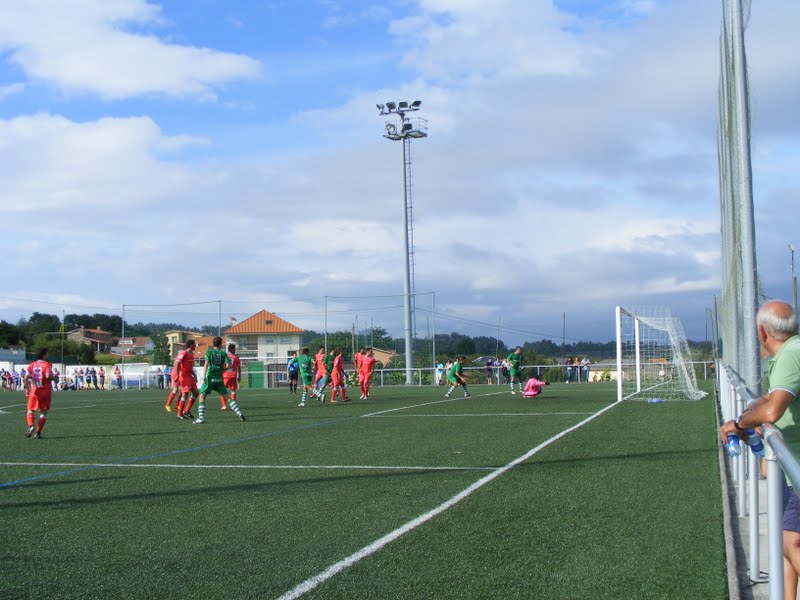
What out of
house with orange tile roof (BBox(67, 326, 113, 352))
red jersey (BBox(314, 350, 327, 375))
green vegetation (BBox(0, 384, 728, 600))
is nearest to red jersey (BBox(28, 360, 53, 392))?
green vegetation (BBox(0, 384, 728, 600))

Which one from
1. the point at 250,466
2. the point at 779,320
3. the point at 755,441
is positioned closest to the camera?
the point at 779,320

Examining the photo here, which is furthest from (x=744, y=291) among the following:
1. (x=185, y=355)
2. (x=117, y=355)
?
(x=117, y=355)

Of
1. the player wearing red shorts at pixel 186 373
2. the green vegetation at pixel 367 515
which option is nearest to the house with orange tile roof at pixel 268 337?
the player wearing red shorts at pixel 186 373

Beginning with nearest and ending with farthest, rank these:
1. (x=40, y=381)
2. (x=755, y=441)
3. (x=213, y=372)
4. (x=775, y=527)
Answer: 1. (x=775, y=527)
2. (x=755, y=441)
3. (x=40, y=381)
4. (x=213, y=372)

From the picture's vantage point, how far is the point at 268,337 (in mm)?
73125

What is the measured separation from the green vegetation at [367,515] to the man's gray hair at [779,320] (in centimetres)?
171

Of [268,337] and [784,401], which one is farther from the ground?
[268,337]

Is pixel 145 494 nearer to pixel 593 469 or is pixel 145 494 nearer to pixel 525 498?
pixel 525 498

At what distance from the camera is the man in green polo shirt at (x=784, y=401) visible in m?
4.01

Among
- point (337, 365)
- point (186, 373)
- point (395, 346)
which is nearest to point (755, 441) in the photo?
point (186, 373)

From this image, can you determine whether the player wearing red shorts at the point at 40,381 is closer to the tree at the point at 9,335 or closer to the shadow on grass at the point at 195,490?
the shadow on grass at the point at 195,490

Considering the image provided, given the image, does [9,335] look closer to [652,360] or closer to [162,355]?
[162,355]

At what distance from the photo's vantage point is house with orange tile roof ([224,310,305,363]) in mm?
69875

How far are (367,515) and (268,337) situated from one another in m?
66.6
